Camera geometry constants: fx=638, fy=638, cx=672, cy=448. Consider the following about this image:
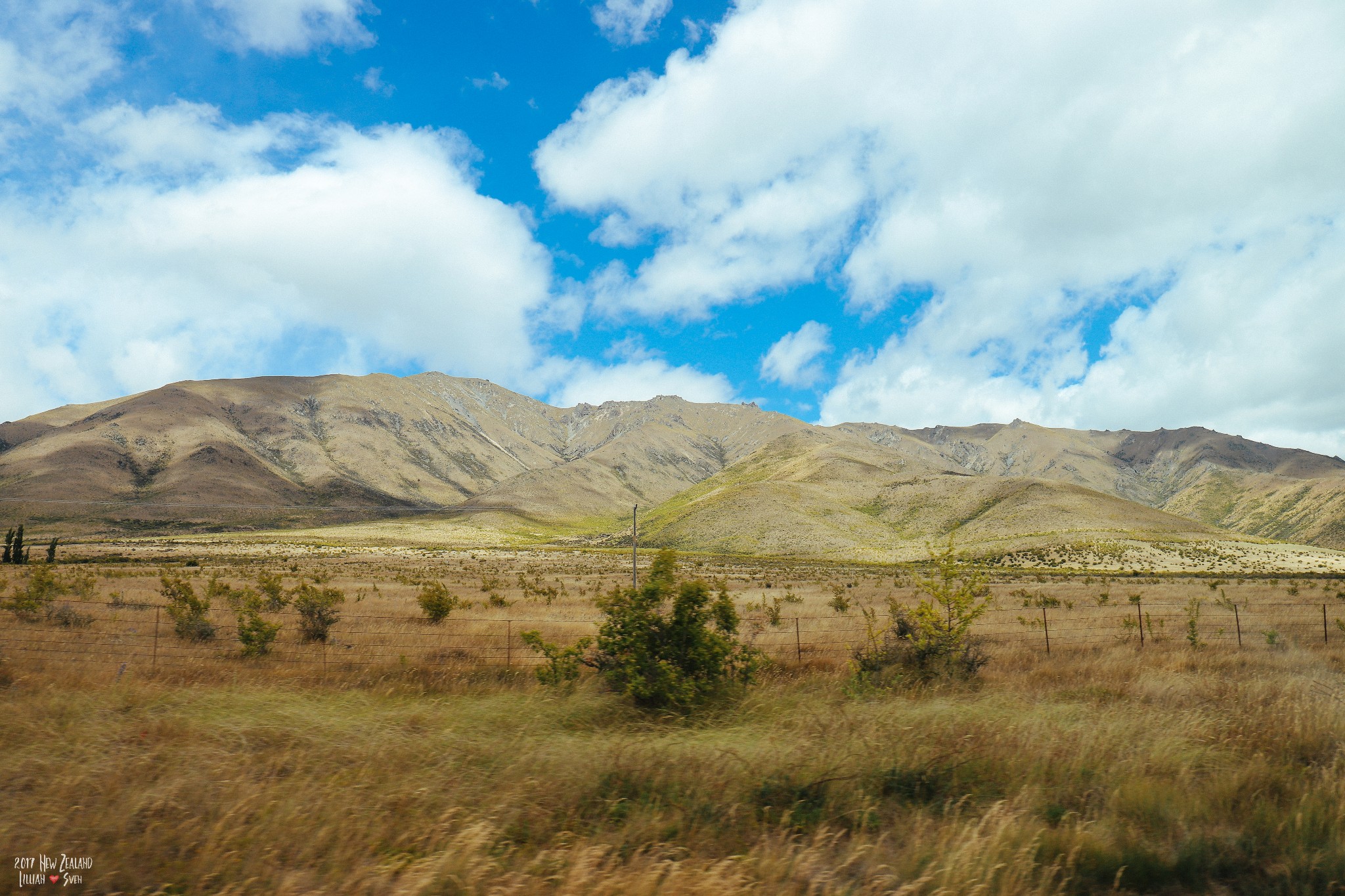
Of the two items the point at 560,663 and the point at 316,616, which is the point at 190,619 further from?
the point at 560,663

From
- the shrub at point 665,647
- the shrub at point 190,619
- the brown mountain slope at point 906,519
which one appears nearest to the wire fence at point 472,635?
the shrub at point 190,619

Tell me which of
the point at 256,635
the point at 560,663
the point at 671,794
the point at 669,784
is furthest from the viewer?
the point at 256,635

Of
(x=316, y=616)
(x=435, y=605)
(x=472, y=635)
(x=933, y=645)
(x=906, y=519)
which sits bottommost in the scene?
(x=472, y=635)

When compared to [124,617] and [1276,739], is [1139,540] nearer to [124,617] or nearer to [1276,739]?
[1276,739]

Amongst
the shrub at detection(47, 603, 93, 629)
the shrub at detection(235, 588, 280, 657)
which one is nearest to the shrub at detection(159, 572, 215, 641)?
the shrub at detection(235, 588, 280, 657)

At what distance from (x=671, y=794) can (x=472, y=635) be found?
14.7 m

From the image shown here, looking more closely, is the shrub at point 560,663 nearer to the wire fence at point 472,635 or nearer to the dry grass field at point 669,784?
the dry grass field at point 669,784

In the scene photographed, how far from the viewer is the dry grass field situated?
4.21 meters

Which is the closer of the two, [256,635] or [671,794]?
[671,794]

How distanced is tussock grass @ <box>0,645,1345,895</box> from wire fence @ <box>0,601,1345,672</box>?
17.0 ft

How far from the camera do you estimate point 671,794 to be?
17.6ft

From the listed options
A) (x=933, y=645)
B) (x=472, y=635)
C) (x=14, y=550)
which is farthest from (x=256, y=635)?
(x=14, y=550)

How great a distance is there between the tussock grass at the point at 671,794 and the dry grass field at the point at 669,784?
0.03 meters

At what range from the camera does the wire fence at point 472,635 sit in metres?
14.1
